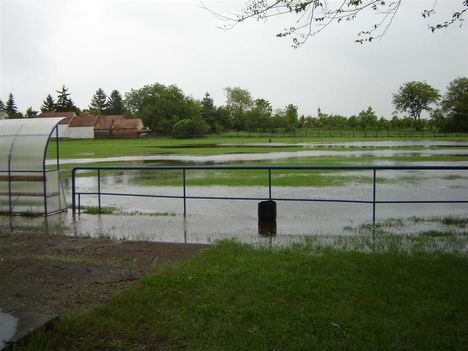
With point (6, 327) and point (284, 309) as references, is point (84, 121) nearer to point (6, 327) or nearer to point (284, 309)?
point (6, 327)

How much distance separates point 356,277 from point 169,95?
349 ft

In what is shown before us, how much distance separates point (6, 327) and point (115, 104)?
15221cm

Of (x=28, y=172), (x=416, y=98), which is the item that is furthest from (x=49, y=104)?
(x=28, y=172)

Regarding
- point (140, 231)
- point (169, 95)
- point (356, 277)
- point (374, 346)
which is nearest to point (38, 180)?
point (140, 231)

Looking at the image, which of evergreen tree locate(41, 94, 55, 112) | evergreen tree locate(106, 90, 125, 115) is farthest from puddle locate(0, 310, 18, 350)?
evergreen tree locate(106, 90, 125, 115)

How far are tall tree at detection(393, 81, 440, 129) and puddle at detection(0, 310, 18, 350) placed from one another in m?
106

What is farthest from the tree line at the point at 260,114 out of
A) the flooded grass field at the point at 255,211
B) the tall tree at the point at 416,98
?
the flooded grass field at the point at 255,211

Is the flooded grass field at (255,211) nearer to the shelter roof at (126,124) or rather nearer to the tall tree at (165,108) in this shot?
the tall tree at (165,108)

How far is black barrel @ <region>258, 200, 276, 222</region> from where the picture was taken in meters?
9.91

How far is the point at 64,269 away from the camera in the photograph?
6312mm

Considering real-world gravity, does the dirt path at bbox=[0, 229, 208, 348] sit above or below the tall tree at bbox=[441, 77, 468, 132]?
below

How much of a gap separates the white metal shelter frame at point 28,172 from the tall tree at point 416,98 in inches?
→ 3934

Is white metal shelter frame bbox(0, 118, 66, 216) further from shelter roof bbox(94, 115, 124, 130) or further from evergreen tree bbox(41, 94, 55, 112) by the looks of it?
evergreen tree bbox(41, 94, 55, 112)

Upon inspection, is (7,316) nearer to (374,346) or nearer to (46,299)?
(46,299)
